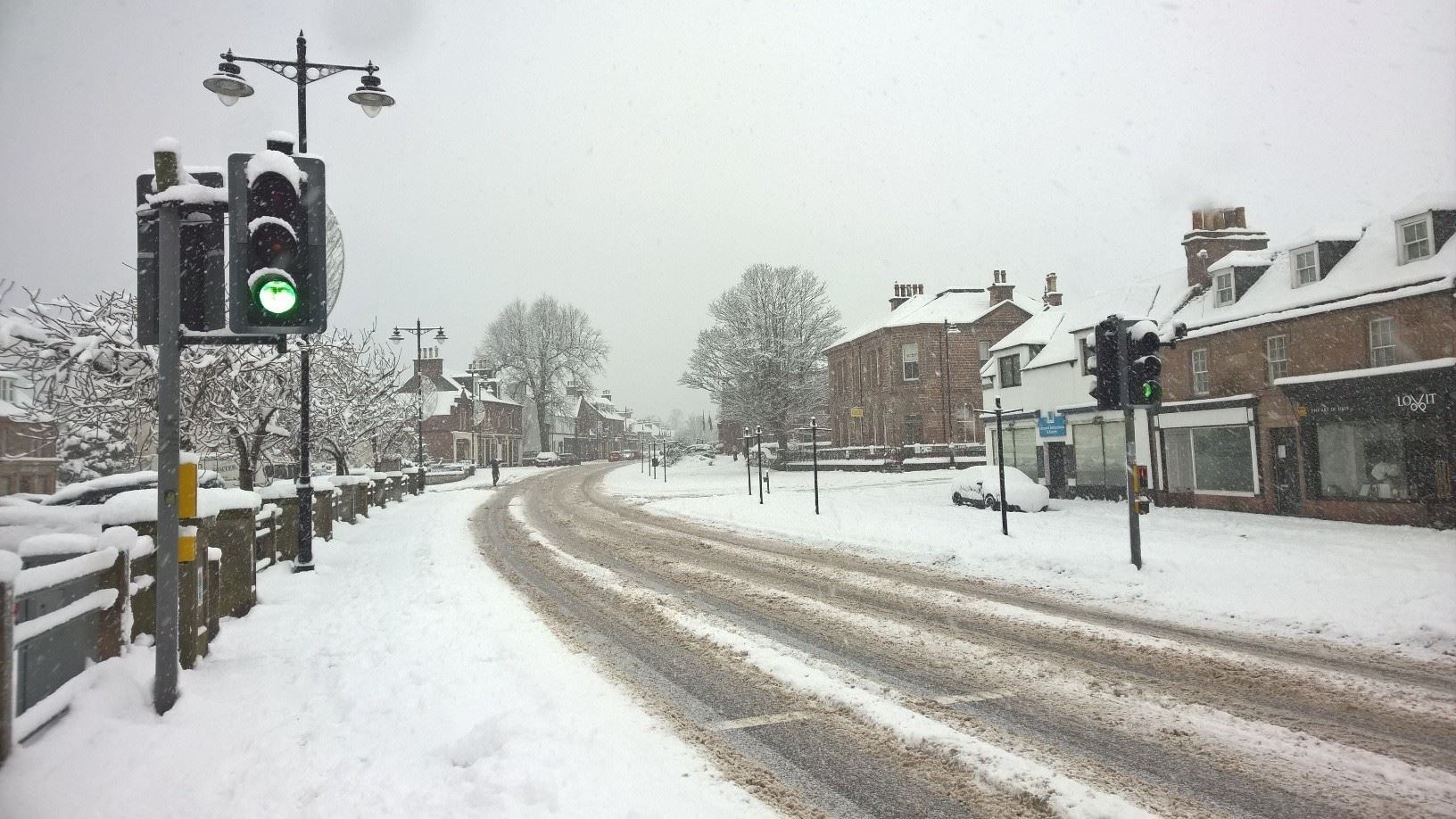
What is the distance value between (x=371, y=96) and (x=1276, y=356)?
22139mm

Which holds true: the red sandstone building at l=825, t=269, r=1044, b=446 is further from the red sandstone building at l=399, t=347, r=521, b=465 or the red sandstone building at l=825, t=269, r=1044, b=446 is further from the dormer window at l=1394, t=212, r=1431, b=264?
the red sandstone building at l=399, t=347, r=521, b=465

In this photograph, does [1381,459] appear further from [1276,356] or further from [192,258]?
[192,258]

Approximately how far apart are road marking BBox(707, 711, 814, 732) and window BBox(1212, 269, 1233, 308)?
22654 millimetres

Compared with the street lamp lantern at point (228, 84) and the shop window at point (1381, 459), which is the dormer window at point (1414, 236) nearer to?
the shop window at point (1381, 459)

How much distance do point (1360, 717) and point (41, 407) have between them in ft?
71.5

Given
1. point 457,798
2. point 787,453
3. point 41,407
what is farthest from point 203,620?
point 787,453

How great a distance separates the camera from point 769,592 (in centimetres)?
1009

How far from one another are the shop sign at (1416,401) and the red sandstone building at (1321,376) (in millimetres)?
25

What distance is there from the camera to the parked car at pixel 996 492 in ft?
70.7

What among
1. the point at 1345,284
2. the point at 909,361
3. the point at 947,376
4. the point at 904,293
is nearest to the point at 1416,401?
the point at 1345,284

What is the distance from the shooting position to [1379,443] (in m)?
17.6

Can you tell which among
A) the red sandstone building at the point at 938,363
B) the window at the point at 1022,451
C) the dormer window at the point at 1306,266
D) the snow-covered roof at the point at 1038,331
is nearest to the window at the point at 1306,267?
the dormer window at the point at 1306,266

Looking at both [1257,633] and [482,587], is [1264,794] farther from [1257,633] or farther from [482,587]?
[482,587]

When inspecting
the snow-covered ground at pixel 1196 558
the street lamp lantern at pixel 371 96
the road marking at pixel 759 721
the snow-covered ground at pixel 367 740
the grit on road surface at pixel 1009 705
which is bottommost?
the snow-covered ground at pixel 1196 558
